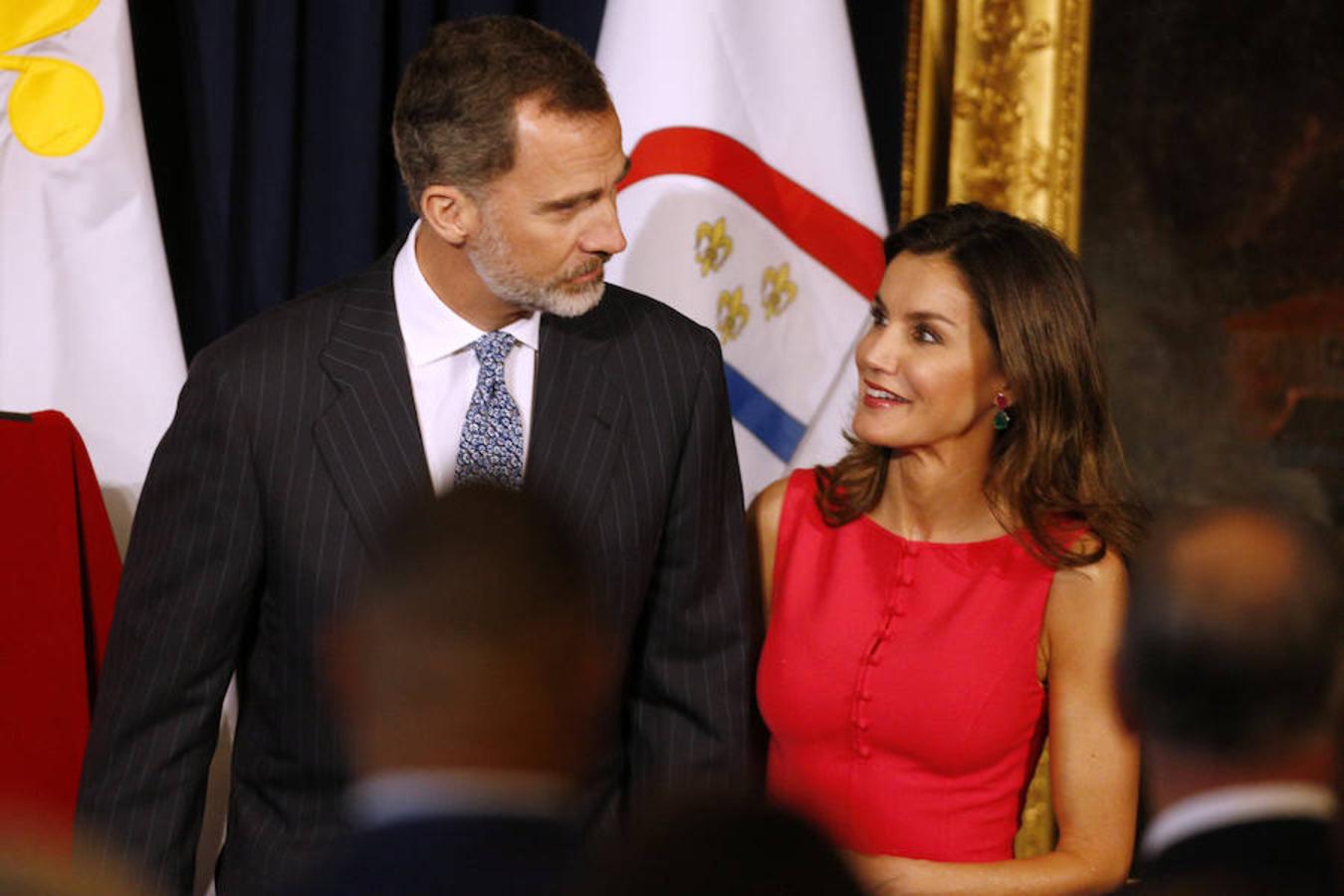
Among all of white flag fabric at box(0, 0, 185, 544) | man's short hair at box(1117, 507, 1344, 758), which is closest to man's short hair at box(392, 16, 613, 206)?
white flag fabric at box(0, 0, 185, 544)

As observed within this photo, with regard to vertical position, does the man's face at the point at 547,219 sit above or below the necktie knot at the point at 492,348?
above

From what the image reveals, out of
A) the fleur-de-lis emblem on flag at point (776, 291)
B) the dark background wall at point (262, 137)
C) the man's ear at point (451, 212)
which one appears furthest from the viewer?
Result: the fleur-de-lis emblem on flag at point (776, 291)

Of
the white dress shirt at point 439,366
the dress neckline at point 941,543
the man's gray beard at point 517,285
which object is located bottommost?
the dress neckline at point 941,543

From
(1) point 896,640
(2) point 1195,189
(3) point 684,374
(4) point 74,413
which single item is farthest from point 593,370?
(2) point 1195,189

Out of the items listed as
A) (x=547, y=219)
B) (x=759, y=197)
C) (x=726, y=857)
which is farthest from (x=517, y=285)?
(x=726, y=857)

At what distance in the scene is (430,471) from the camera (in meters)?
2.18

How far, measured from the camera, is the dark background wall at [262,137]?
2701 millimetres

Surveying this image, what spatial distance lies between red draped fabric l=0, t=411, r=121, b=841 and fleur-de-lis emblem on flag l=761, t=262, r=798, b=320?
1.16 metres

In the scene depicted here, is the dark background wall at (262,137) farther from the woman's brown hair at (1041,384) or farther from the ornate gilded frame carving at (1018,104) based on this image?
the ornate gilded frame carving at (1018,104)

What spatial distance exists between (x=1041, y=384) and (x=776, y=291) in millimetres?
649

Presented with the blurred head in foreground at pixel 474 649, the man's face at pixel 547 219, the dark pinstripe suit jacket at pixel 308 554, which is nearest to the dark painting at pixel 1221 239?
the dark pinstripe suit jacket at pixel 308 554

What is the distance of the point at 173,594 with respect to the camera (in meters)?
2.08

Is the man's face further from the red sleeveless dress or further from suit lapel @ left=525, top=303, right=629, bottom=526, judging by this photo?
the red sleeveless dress

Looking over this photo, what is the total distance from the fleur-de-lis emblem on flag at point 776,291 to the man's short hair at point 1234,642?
162cm
